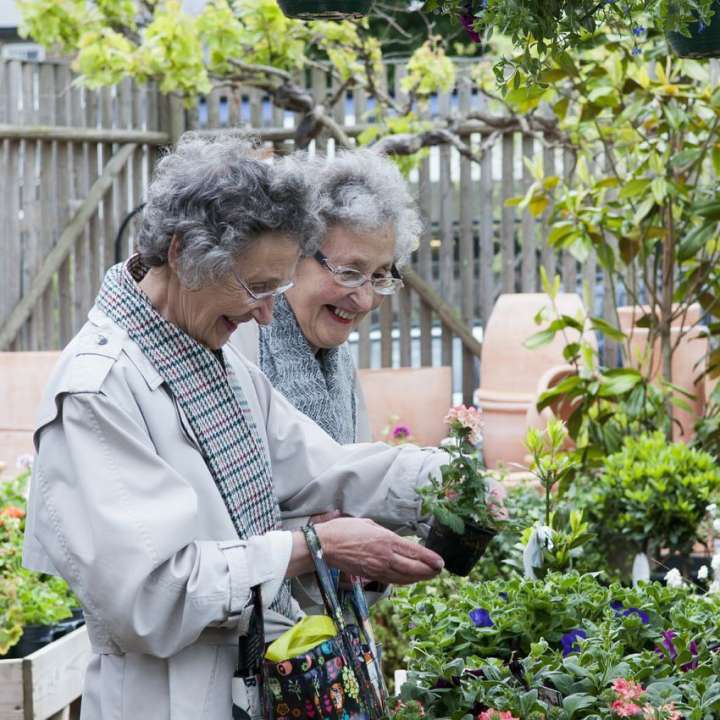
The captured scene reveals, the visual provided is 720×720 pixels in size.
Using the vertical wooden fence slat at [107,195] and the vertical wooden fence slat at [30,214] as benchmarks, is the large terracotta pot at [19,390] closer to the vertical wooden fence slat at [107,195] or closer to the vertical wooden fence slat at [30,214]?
the vertical wooden fence slat at [30,214]

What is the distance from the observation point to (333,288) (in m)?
2.65

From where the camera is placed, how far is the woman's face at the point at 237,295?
1.96 m

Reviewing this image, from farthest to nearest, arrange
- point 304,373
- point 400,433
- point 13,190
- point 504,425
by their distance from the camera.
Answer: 1. point 13,190
2. point 504,425
3. point 400,433
4. point 304,373

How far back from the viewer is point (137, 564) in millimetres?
1769

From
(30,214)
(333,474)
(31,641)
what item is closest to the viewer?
(333,474)

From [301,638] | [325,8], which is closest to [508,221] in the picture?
[325,8]

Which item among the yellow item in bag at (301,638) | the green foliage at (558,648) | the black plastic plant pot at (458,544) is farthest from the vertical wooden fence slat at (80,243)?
the yellow item in bag at (301,638)

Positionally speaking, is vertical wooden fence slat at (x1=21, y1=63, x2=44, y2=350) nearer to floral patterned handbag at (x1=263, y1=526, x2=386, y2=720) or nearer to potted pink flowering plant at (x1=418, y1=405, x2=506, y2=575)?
potted pink flowering plant at (x1=418, y1=405, x2=506, y2=575)

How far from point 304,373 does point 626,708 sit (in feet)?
3.65

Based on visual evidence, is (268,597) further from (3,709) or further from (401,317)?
(401,317)

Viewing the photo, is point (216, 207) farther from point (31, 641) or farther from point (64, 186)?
point (64, 186)

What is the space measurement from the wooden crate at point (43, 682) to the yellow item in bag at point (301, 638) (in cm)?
161

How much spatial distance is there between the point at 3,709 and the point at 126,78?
4.84 m

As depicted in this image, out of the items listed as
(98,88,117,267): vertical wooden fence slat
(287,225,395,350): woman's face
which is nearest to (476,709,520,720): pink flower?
(287,225,395,350): woman's face
